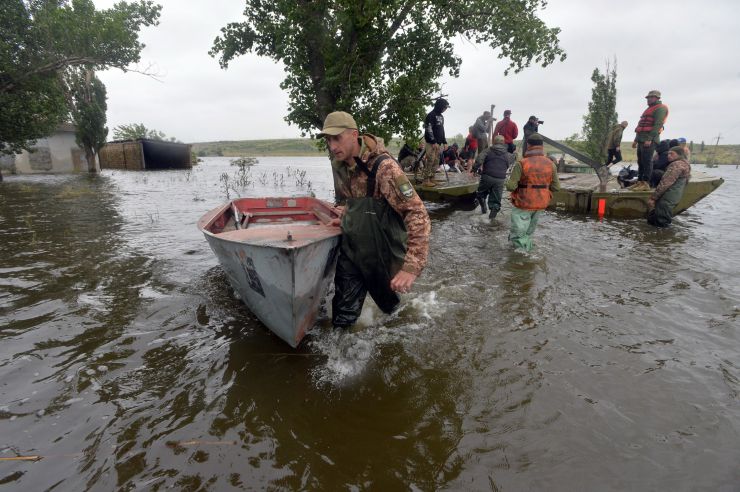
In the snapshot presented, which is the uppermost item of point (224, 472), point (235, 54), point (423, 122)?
point (235, 54)

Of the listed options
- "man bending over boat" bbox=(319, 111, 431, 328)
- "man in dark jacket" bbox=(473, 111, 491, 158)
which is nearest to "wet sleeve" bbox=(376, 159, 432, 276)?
"man bending over boat" bbox=(319, 111, 431, 328)

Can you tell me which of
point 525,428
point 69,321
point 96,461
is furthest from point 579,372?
point 69,321

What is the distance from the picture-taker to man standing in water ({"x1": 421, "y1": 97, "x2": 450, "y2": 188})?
11.0 meters

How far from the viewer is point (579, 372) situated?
3.46 metres

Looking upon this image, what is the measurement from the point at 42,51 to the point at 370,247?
883 inches

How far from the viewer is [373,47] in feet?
36.4

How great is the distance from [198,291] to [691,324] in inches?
258

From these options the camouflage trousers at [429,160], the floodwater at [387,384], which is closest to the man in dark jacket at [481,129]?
the camouflage trousers at [429,160]

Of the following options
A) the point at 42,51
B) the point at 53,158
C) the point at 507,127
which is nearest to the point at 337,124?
the point at 507,127

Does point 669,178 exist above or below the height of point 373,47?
below

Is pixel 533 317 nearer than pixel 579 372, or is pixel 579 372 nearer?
pixel 579 372

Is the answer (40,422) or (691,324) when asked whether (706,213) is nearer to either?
(691,324)

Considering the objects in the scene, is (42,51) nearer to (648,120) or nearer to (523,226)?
(523,226)

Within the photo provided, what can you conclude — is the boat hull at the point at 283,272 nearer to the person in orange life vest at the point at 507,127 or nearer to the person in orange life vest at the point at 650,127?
the person in orange life vest at the point at 650,127
